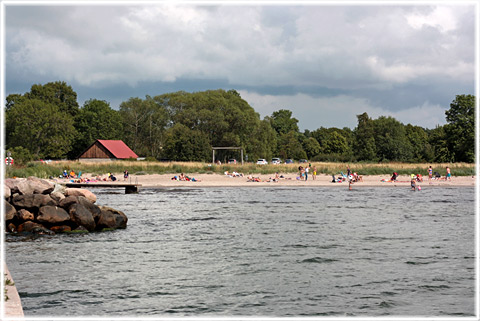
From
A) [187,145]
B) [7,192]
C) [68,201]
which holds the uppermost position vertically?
[187,145]

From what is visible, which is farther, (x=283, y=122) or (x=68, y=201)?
(x=283, y=122)

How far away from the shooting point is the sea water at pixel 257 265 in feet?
43.6

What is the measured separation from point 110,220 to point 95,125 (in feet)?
277

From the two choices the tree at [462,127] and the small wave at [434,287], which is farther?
the tree at [462,127]

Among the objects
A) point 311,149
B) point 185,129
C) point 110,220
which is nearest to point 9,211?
point 110,220

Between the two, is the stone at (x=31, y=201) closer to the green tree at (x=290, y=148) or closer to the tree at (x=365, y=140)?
the tree at (x=365, y=140)

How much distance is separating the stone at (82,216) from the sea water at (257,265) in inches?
40.4

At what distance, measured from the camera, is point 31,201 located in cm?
2403

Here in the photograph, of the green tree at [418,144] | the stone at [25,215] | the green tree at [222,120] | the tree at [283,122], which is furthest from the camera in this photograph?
the tree at [283,122]

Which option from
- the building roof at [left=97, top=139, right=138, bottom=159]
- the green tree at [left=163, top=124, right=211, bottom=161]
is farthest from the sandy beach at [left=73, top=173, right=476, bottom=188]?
the building roof at [left=97, top=139, right=138, bottom=159]

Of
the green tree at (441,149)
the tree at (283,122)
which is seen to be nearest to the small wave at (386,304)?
the green tree at (441,149)

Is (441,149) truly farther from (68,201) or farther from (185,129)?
(68,201)

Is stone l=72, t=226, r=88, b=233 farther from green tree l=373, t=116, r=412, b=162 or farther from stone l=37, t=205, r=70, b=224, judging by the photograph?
green tree l=373, t=116, r=412, b=162

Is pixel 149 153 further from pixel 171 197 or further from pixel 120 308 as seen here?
pixel 120 308
